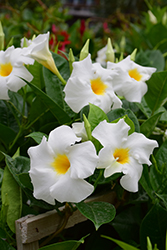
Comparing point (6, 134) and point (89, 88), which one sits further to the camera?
point (6, 134)

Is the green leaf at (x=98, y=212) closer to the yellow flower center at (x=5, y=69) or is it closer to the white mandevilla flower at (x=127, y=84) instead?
the white mandevilla flower at (x=127, y=84)

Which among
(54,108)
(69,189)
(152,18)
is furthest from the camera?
(152,18)

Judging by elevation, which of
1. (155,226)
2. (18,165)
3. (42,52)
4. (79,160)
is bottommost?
(155,226)

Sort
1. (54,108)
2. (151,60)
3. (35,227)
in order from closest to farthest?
1. (35,227)
2. (54,108)
3. (151,60)

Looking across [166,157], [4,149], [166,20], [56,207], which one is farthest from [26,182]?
[166,20]

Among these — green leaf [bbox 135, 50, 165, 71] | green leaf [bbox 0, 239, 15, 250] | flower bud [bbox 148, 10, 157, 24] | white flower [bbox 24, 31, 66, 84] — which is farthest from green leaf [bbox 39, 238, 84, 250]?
flower bud [bbox 148, 10, 157, 24]

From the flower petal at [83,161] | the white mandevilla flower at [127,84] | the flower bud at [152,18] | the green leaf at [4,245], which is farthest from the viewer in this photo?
the flower bud at [152,18]

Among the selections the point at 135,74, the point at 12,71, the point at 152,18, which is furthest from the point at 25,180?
the point at 152,18

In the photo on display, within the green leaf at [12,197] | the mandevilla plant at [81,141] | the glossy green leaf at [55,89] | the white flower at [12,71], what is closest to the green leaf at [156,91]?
the mandevilla plant at [81,141]

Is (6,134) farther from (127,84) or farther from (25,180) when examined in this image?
(127,84)
